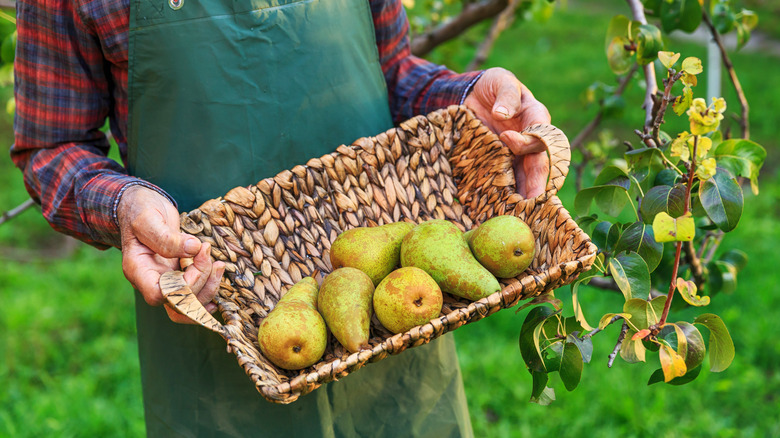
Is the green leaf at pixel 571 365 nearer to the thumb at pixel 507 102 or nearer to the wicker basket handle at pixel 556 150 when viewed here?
the wicker basket handle at pixel 556 150

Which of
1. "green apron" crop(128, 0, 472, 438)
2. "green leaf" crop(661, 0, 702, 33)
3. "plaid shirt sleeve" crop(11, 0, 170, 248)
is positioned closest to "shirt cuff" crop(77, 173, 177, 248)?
"plaid shirt sleeve" crop(11, 0, 170, 248)

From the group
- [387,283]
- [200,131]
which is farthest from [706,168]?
[200,131]

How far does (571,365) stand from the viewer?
4.40 feet

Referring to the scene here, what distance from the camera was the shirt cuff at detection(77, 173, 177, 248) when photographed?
1.43m

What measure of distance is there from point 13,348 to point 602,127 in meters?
5.33

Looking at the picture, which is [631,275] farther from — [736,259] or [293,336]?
[736,259]

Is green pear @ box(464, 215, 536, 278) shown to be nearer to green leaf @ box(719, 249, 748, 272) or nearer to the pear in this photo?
the pear

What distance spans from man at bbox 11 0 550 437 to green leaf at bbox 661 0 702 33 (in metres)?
0.53

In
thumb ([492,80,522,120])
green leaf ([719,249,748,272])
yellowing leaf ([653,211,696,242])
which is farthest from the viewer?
green leaf ([719,249,748,272])

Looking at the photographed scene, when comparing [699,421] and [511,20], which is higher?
[511,20]

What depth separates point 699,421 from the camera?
314 centimetres

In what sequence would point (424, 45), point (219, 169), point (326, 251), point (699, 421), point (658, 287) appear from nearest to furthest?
point (219, 169) → point (326, 251) → point (658, 287) → point (424, 45) → point (699, 421)

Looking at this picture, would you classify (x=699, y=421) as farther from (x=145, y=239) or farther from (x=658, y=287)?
(x=145, y=239)

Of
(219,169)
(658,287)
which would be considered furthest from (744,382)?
(219,169)
